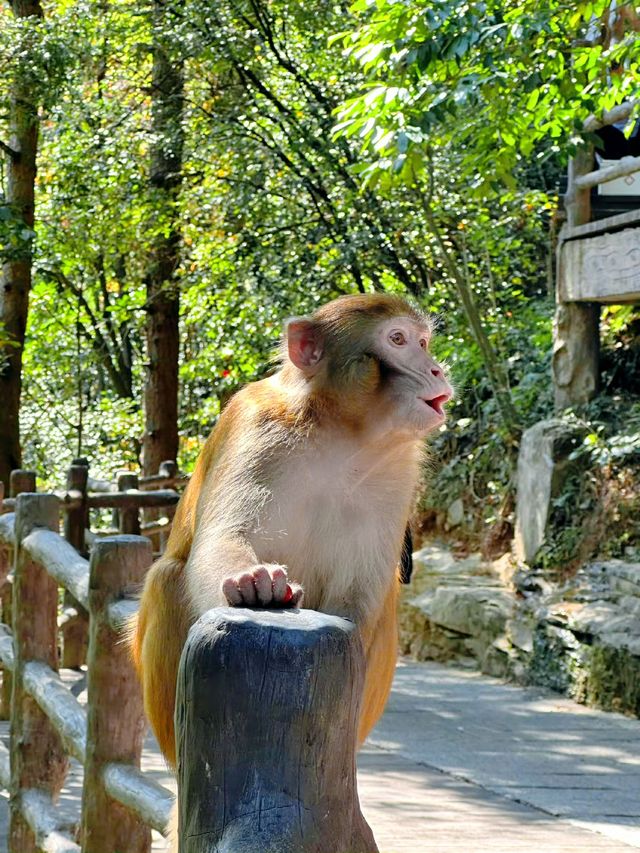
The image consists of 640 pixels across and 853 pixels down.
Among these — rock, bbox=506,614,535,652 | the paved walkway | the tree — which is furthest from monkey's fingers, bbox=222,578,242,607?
rock, bbox=506,614,535,652

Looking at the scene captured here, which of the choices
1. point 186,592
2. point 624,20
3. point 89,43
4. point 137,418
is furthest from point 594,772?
point 137,418

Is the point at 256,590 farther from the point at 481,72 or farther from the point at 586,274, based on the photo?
the point at 586,274

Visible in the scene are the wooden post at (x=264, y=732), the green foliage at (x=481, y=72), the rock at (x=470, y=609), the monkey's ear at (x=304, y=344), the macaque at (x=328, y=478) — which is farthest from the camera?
the rock at (x=470, y=609)

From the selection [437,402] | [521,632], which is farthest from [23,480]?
[437,402]

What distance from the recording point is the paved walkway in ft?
16.2

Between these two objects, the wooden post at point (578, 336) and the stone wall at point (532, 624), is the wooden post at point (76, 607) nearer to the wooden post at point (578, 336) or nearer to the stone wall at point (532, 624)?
the stone wall at point (532, 624)

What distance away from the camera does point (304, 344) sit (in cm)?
334

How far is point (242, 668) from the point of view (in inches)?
60.4

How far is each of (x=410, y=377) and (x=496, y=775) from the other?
3.35 metres

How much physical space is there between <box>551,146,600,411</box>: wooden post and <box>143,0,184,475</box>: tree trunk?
5047 millimetres

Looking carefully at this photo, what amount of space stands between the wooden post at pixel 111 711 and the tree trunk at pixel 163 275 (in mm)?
10142

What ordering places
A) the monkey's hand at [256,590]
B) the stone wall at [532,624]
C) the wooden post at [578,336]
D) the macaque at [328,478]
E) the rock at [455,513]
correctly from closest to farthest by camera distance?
the monkey's hand at [256,590] → the macaque at [328,478] → the stone wall at [532,624] → the wooden post at [578,336] → the rock at [455,513]

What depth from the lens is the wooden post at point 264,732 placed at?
1.53 m

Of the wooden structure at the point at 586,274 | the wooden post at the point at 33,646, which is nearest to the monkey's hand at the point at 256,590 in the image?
the wooden post at the point at 33,646
